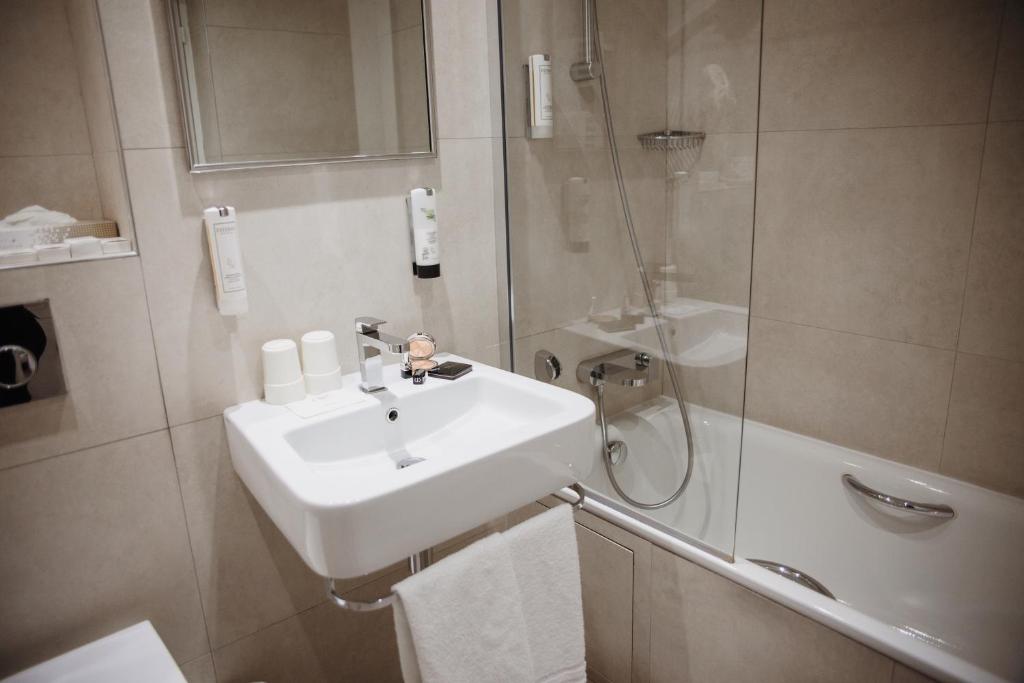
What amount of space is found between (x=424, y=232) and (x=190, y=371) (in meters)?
0.59

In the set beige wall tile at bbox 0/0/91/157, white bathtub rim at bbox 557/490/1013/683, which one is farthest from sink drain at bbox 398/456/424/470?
beige wall tile at bbox 0/0/91/157

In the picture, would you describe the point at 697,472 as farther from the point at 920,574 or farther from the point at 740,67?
the point at 740,67

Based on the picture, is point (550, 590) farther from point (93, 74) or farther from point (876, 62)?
point (876, 62)

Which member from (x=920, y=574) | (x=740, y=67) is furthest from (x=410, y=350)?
(x=920, y=574)

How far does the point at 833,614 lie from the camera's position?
4.04ft

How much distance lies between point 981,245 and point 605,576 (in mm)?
1257

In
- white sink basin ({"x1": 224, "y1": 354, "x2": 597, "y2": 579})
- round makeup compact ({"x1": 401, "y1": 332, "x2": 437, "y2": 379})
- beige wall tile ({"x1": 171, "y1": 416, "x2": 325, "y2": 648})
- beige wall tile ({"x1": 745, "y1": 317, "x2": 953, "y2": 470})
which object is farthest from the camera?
beige wall tile ({"x1": 745, "y1": 317, "x2": 953, "y2": 470})

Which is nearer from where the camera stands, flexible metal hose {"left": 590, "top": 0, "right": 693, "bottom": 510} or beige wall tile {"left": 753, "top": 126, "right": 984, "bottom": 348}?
flexible metal hose {"left": 590, "top": 0, "right": 693, "bottom": 510}

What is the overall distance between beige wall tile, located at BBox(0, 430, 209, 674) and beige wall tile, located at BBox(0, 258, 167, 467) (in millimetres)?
37

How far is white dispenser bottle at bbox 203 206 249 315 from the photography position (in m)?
1.25

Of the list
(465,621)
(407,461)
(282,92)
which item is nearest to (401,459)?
(407,461)

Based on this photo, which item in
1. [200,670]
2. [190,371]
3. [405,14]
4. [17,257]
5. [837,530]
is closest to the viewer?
[17,257]

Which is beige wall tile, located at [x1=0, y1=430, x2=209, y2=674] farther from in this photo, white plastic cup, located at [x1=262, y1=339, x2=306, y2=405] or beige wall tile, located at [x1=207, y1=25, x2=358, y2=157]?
beige wall tile, located at [x1=207, y1=25, x2=358, y2=157]

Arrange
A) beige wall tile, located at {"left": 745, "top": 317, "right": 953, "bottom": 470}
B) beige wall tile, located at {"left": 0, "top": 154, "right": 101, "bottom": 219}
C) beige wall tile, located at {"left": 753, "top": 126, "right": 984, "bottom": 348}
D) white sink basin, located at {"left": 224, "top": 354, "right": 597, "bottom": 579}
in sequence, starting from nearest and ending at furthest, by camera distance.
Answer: white sink basin, located at {"left": 224, "top": 354, "right": 597, "bottom": 579} → beige wall tile, located at {"left": 0, "top": 154, "right": 101, "bottom": 219} → beige wall tile, located at {"left": 753, "top": 126, "right": 984, "bottom": 348} → beige wall tile, located at {"left": 745, "top": 317, "right": 953, "bottom": 470}
